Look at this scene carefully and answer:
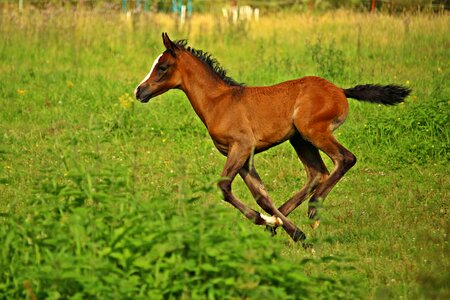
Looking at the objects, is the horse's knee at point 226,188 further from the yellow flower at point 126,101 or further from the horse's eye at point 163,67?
the yellow flower at point 126,101

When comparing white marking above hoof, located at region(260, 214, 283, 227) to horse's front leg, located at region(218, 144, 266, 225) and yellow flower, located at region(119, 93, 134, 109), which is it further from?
yellow flower, located at region(119, 93, 134, 109)

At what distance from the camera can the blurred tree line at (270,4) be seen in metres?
21.3

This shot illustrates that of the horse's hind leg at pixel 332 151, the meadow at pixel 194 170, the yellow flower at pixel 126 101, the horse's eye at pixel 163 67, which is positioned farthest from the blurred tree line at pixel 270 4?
the horse's hind leg at pixel 332 151

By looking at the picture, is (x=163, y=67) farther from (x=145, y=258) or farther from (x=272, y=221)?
(x=145, y=258)

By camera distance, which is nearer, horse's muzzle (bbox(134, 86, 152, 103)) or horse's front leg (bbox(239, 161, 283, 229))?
horse's front leg (bbox(239, 161, 283, 229))

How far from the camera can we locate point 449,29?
18.7 metres

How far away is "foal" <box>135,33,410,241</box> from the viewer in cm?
998

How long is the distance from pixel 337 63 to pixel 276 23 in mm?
4420

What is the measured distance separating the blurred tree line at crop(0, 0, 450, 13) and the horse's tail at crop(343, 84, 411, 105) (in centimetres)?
973

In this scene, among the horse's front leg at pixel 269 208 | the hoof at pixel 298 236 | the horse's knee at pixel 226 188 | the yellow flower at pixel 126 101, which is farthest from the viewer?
the yellow flower at pixel 126 101

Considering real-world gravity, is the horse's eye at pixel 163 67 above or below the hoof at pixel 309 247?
above

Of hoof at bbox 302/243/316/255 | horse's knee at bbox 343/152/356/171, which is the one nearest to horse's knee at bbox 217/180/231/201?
hoof at bbox 302/243/316/255

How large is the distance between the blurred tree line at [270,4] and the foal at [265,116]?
9977mm

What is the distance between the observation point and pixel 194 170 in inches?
484
